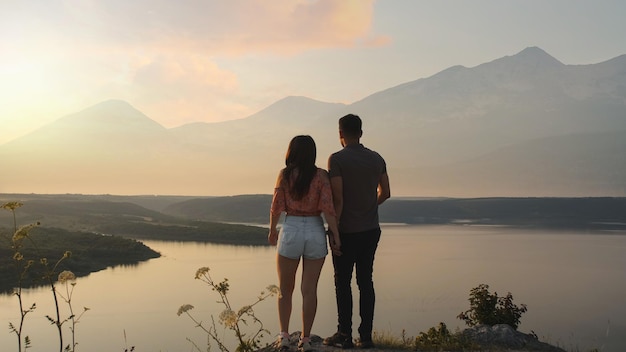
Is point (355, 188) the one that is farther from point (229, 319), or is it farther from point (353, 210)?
point (229, 319)

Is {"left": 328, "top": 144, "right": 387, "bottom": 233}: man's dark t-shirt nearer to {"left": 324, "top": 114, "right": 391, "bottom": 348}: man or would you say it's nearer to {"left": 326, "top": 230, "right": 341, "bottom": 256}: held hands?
{"left": 324, "top": 114, "right": 391, "bottom": 348}: man

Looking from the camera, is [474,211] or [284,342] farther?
[474,211]

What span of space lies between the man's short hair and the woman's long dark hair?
2.00 feet

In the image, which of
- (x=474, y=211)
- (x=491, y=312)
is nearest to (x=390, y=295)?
(x=491, y=312)

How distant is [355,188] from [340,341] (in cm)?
162

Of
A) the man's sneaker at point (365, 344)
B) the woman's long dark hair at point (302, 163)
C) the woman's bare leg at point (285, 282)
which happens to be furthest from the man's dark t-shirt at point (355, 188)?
the man's sneaker at point (365, 344)

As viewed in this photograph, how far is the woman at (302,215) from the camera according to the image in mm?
5828

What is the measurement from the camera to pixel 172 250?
50812 mm

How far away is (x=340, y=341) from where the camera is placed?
253 inches

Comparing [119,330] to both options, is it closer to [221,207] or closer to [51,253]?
[51,253]

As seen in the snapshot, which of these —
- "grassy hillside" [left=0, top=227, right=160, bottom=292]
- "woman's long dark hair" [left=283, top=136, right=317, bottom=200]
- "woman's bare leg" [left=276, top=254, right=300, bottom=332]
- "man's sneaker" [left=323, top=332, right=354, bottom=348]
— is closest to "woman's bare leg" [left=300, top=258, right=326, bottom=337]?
"woman's bare leg" [left=276, top=254, right=300, bottom=332]

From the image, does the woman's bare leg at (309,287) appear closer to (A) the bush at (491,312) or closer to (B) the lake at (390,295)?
(A) the bush at (491,312)

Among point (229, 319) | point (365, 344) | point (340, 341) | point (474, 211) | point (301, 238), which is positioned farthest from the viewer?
point (474, 211)

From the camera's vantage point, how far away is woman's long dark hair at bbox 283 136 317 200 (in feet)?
19.1
